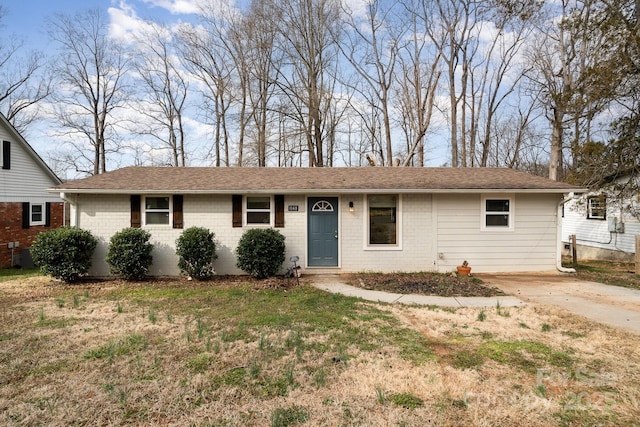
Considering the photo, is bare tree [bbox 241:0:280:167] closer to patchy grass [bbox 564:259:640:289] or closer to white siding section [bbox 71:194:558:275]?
white siding section [bbox 71:194:558:275]

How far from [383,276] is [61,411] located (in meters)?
7.09

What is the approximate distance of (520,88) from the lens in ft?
64.7

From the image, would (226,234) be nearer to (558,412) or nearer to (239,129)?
(558,412)

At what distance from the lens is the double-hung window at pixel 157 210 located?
357 inches

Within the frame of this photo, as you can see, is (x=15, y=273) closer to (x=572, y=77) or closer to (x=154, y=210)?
(x=154, y=210)

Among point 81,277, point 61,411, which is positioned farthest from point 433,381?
point 81,277

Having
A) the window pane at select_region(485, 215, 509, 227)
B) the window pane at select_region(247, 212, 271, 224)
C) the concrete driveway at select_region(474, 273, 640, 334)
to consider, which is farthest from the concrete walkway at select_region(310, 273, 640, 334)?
the window pane at select_region(247, 212, 271, 224)

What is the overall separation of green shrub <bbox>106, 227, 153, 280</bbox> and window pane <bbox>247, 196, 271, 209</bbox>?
278cm

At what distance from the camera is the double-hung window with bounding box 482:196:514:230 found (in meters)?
9.31

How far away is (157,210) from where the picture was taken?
358 inches

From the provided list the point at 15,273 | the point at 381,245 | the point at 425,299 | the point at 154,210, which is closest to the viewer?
the point at 425,299

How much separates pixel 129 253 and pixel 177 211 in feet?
5.12

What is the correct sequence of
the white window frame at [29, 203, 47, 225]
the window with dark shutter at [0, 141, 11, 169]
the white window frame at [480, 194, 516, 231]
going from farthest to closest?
the white window frame at [29, 203, 47, 225] → the window with dark shutter at [0, 141, 11, 169] → the white window frame at [480, 194, 516, 231]

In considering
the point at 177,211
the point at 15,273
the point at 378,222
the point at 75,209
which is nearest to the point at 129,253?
the point at 177,211
